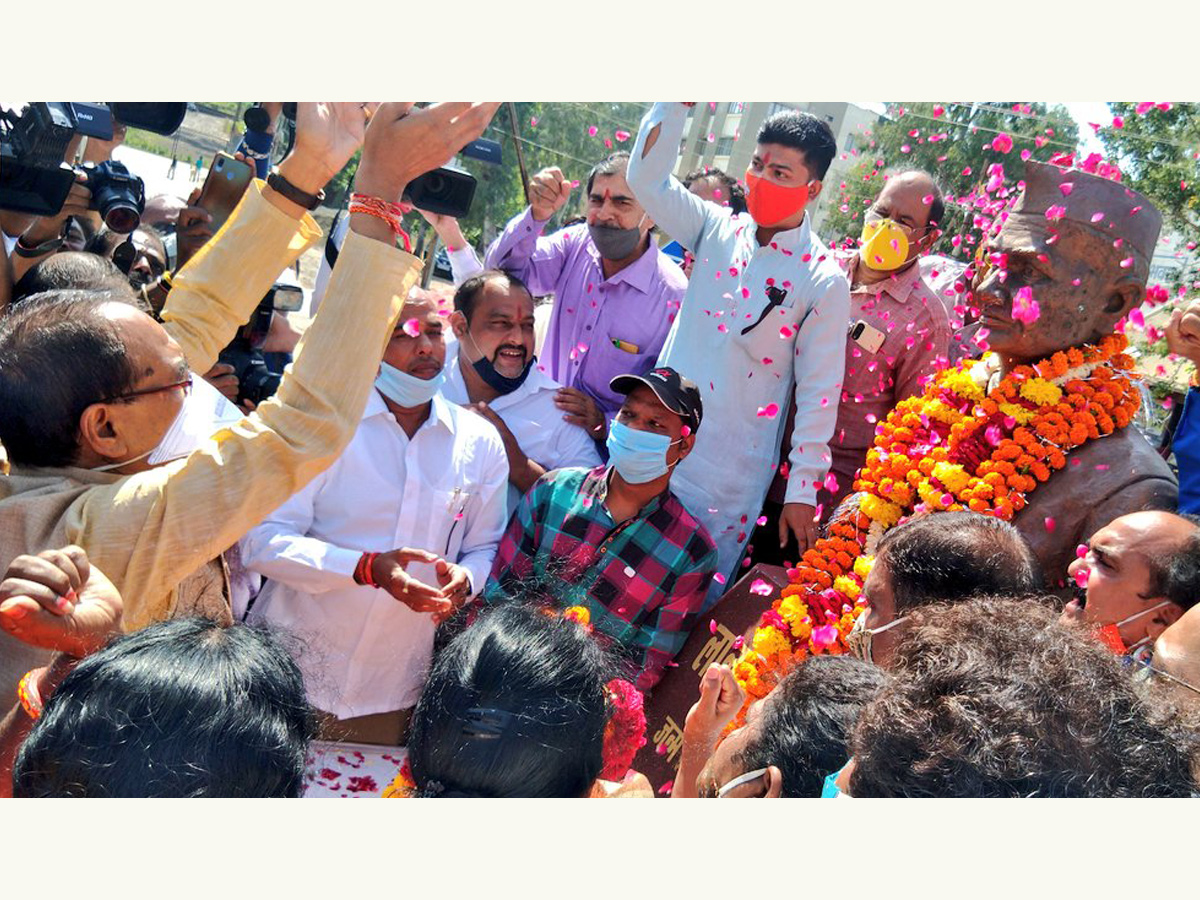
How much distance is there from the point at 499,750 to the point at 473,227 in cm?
2819

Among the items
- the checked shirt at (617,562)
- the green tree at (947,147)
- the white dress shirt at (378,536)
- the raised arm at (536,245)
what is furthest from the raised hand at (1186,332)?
the green tree at (947,147)

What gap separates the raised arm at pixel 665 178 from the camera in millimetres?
3922

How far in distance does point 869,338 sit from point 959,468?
1.08 m

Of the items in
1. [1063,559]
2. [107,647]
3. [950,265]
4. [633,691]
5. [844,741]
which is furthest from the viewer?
[950,265]

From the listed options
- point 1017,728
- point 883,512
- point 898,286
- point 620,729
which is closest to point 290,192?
point 620,729

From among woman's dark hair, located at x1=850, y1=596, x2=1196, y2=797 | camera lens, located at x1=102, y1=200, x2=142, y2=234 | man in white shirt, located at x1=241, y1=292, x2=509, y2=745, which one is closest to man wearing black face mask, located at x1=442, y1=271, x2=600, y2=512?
man in white shirt, located at x1=241, y1=292, x2=509, y2=745

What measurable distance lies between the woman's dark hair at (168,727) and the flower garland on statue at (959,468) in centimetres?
201

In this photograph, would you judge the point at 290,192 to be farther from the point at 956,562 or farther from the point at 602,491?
the point at 956,562

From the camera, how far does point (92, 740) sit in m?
1.40

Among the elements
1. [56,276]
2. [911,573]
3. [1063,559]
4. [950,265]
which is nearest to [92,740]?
[911,573]

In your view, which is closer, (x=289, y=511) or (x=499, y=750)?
(x=499, y=750)

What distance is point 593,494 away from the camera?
355 cm

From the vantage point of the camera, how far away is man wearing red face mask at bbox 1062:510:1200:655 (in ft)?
8.14

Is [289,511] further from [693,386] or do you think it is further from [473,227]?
[473,227]
